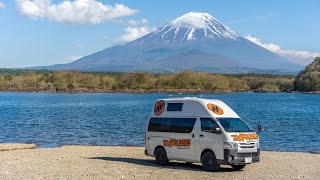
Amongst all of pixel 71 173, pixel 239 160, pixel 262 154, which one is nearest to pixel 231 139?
pixel 239 160

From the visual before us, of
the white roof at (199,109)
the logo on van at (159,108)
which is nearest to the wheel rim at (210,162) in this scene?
the white roof at (199,109)

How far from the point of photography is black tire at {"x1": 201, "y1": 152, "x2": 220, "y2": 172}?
20.3 meters

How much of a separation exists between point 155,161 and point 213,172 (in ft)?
14.9

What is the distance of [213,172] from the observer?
795 inches

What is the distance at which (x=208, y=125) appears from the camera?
2062cm

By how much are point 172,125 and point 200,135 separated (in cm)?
178

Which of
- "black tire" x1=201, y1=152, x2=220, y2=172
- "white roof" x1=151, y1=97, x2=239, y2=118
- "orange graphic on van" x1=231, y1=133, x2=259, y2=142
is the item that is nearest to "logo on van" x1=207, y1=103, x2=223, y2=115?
"white roof" x1=151, y1=97, x2=239, y2=118

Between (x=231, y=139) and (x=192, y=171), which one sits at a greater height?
(x=231, y=139)

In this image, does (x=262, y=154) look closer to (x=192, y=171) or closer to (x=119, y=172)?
(x=192, y=171)

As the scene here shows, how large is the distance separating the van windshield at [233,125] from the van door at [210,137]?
1.22 feet

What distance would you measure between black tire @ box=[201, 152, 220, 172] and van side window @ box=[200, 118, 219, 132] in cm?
97

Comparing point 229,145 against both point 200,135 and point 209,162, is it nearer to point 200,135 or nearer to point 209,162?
point 209,162

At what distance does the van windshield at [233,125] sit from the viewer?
2038 cm

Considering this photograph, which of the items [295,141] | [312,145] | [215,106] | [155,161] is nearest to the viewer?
[215,106]
